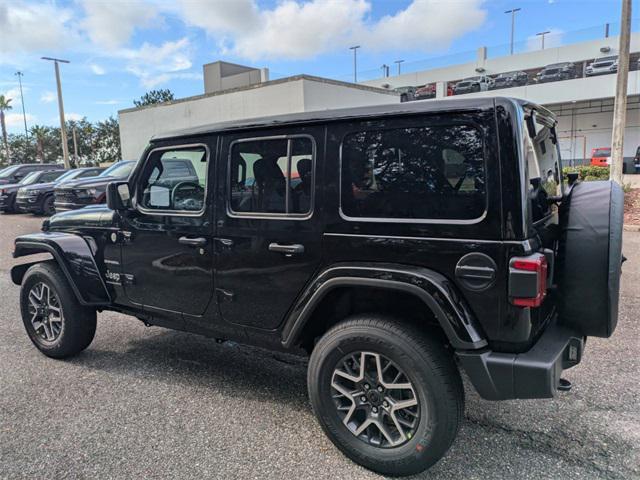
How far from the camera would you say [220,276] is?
3123 millimetres

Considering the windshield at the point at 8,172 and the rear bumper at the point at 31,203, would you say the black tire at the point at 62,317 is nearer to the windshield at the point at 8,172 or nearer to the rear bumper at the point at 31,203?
the rear bumper at the point at 31,203

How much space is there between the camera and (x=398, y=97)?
2367cm

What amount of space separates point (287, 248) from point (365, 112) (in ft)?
2.93

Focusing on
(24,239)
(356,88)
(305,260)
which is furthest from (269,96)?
(305,260)

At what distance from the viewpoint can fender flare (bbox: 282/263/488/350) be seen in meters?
2.31

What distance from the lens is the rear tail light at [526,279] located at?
2.17 m

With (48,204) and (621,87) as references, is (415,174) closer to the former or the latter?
(621,87)

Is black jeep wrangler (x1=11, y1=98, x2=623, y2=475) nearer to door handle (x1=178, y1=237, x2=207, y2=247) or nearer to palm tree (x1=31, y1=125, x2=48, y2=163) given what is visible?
door handle (x1=178, y1=237, x2=207, y2=247)

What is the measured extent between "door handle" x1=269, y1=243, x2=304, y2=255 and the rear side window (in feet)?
1.16

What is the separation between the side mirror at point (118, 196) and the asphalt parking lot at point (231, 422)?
136 centimetres

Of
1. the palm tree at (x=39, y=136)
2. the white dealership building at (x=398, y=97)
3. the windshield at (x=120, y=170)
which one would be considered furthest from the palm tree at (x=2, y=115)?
the windshield at (x=120, y=170)

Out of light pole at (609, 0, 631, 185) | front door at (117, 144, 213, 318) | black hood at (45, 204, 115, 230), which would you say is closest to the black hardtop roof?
front door at (117, 144, 213, 318)

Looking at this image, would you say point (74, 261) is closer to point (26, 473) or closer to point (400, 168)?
point (26, 473)

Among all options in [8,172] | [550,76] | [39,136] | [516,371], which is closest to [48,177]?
[8,172]
